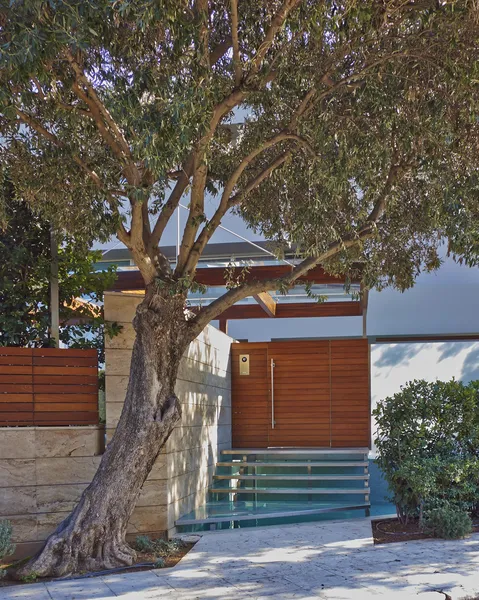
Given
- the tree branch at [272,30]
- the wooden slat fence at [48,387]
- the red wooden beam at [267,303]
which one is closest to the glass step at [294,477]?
the red wooden beam at [267,303]

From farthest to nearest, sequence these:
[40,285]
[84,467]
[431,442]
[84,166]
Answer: [40,285], [431,442], [84,467], [84,166]

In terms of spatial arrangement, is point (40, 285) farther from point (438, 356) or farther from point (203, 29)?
point (438, 356)

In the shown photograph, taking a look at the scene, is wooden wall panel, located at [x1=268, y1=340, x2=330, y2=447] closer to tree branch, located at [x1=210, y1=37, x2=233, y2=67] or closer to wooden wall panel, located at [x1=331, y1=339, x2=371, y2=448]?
wooden wall panel, located at [x1=331, y1=339, x2=371, y2=448]

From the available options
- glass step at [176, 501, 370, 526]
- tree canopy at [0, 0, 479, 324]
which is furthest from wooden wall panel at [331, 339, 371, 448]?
tree canopy at [0, 0, 479, 324]

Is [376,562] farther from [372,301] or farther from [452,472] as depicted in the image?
[372,301]

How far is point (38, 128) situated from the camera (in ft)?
23.0

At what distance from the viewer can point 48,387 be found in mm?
8008

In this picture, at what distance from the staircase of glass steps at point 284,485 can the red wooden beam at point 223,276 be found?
2830mm

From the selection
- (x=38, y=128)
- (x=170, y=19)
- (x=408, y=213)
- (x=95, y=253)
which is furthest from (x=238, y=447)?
(x=170, y=19)

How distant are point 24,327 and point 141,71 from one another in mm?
3935

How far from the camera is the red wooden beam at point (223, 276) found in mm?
11406

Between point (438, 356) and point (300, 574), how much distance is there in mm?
11385

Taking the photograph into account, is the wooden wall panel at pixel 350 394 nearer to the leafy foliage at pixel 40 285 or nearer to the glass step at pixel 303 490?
the glass step at pixel 303 490

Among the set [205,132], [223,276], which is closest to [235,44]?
[205,132]
